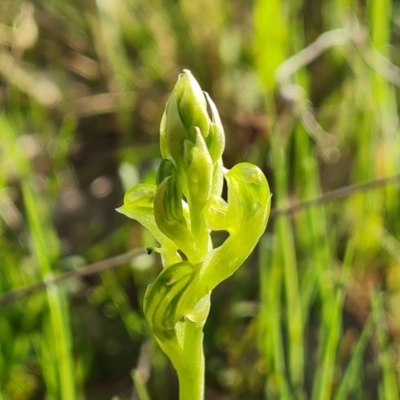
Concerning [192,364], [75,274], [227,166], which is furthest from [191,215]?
[227,166]

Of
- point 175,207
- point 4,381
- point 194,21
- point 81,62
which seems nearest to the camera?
point 175,207

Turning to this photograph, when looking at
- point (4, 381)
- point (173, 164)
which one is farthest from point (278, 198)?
point (173, 164)

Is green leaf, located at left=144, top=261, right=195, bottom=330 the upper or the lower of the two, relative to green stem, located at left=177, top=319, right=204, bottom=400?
upper

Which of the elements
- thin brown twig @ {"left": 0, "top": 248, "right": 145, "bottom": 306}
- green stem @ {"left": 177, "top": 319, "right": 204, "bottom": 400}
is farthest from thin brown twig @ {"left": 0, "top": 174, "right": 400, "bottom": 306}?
green stem @ {"left": 177, "top": 319, "right": 204, "bottom": 400}

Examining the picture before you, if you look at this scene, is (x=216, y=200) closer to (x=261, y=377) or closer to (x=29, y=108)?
(x=261, y=377)

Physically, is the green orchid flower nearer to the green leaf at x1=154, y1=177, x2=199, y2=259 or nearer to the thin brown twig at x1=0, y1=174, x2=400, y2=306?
the green leaf at x1=154, y1=177, x2=199, y2=259

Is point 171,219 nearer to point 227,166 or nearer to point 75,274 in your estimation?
point 75,274

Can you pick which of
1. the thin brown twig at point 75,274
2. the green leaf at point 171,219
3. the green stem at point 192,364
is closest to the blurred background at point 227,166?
the thin brown twig at point 75,274
